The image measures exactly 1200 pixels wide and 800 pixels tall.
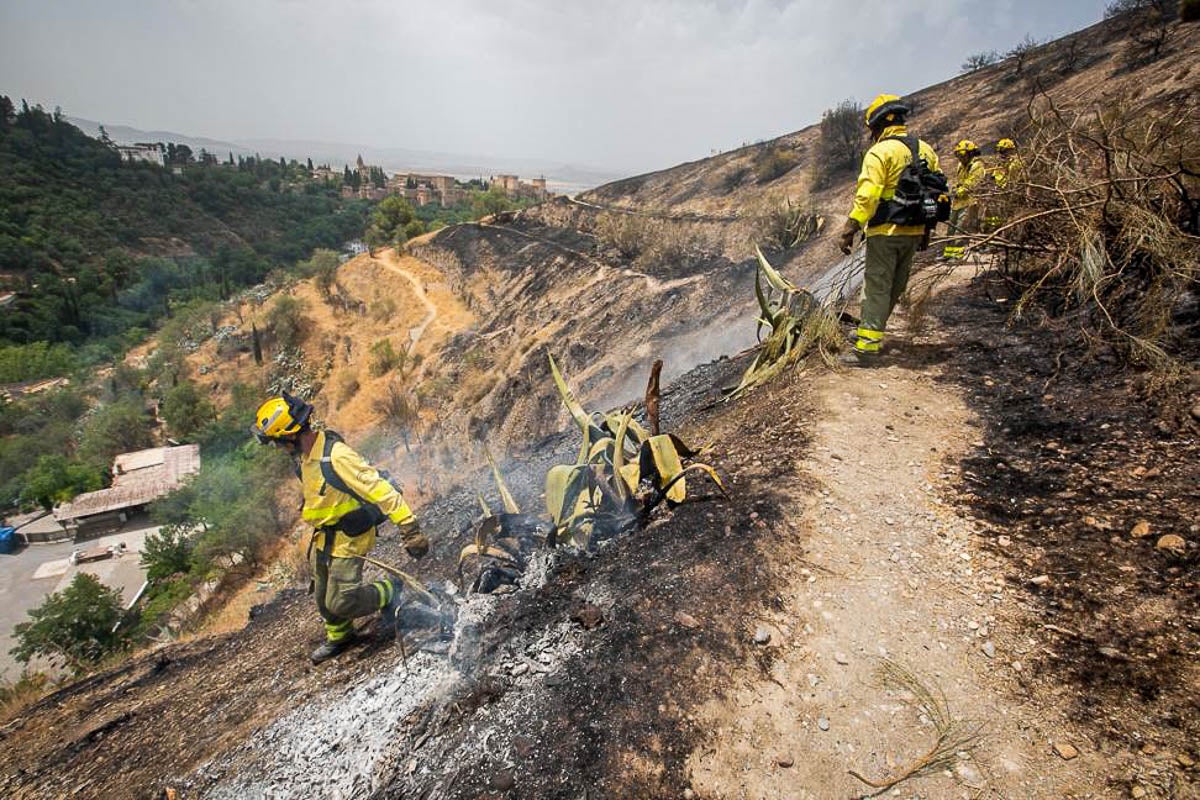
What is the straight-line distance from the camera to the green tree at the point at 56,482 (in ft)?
83.9

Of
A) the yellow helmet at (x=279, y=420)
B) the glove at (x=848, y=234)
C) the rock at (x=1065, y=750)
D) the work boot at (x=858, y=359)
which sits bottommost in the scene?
the rock at (x=1065, y=750)

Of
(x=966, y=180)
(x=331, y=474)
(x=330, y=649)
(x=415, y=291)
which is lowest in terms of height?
(x=330, y=649)

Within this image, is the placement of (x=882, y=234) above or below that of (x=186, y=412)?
below

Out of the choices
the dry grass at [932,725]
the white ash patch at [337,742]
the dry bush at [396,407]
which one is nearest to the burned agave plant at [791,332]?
the dry grass at [932,725]

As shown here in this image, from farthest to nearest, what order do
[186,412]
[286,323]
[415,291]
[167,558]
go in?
[286,323], [186,412], [415,291], [167,558]

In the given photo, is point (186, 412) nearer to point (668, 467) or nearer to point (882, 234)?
point (668, 467)

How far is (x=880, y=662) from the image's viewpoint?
2.08 meters

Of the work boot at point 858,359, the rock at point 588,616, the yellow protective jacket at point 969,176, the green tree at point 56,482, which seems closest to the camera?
the rock at point 588,616

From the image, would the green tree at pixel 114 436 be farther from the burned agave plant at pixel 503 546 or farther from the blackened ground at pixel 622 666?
the blackened ground at pixel 622 666

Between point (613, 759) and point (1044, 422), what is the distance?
3.31 m

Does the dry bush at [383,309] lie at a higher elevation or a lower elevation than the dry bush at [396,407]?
higher

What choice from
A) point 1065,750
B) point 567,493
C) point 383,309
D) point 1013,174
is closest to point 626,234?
point 1013,174

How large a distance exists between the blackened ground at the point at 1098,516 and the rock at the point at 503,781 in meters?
1.90

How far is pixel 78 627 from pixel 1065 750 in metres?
19.7
